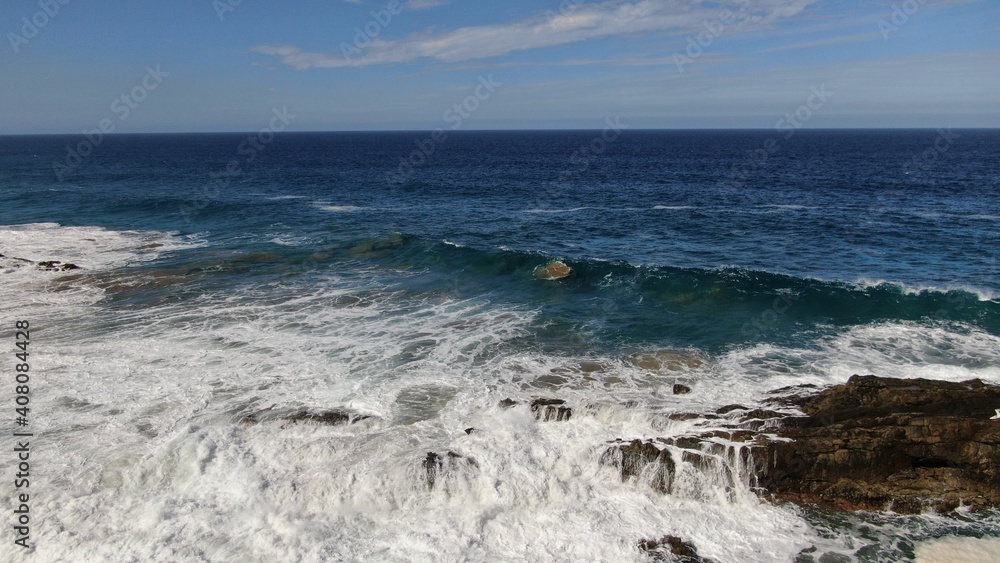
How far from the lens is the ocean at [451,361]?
14812 mm

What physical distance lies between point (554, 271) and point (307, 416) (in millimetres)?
19960

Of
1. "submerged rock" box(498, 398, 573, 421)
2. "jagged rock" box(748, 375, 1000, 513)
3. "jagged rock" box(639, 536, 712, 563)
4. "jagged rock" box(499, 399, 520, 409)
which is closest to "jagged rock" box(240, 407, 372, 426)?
"jagged rock" box(499, 399, 520, 409)

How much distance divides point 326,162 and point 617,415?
117984mm

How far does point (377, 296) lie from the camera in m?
32.8

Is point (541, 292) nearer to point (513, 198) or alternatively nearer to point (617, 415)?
point (617, 415)

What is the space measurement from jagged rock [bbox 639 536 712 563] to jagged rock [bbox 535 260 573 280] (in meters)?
22.1

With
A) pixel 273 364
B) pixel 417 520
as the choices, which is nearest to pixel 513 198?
pixel 273 364

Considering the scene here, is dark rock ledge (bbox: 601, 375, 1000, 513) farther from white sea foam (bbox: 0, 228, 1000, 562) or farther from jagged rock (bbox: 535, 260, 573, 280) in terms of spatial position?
jagged rock (bbox: 535, 260, 573, 280)

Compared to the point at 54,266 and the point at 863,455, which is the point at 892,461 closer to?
the point at 863,455

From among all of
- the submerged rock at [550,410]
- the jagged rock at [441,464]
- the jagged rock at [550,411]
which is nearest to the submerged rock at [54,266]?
the jagged rock at [441,464]

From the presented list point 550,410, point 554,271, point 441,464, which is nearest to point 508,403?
point 550,410

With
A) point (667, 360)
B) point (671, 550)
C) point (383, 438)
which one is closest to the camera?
point (671, 550)

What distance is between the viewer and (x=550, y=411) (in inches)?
762

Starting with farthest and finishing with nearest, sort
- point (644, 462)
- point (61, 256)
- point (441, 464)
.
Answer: point (61, 256)
point (644, 462)
point (441, 464)
